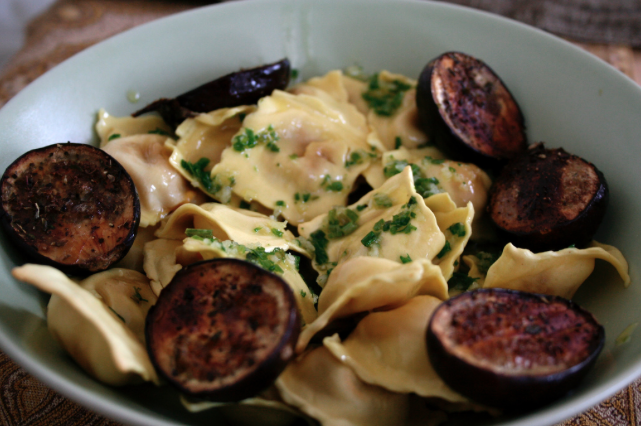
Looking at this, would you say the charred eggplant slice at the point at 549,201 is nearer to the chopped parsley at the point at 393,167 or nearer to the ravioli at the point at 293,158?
the chopped parsley at the point at 393,167

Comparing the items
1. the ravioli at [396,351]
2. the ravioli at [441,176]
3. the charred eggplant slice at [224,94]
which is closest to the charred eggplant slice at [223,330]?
the ravioli at [396,351]

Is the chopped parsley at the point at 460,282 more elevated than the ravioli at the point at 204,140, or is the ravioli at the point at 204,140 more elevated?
the ravioli at the point at 204,140

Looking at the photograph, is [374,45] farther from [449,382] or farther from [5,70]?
[5,70]

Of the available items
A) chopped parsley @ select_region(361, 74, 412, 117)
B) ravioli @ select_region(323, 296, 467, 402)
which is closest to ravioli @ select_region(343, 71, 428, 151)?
chopped parsley @ select_region(361, 74, 412, 117)

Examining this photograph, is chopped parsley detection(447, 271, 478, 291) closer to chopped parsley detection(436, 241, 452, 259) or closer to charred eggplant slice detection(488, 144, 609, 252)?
chopped parsley detection(436, 241, 452, 259)

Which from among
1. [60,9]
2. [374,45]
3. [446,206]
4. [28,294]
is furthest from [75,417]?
[60,9]

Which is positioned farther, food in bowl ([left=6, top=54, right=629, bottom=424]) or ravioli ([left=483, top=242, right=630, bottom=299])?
ravioli ([left=483, top=242, right=630, bottom=299])
